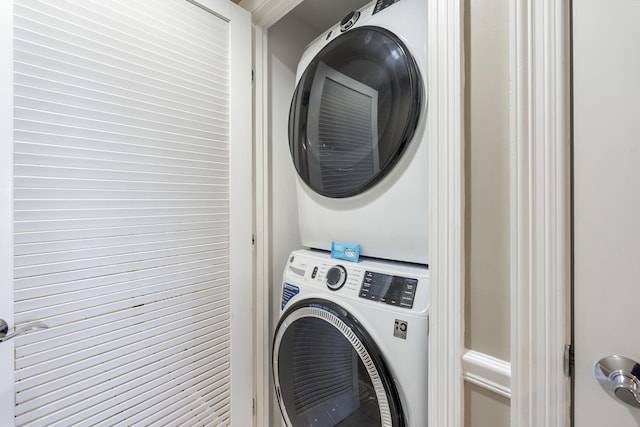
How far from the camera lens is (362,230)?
101 cm

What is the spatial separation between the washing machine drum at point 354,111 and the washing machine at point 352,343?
33 centimetres

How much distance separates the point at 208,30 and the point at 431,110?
1.05 metres

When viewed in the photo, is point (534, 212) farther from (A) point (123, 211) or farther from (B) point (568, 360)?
(A) point (123, 211)

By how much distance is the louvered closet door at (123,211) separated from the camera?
30.4 inches

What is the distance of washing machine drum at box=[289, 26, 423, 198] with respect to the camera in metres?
0.87

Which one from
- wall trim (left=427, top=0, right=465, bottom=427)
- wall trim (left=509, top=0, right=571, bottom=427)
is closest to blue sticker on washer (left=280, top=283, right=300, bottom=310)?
wall trim (left=427, top=0, right=465, bottom=427)

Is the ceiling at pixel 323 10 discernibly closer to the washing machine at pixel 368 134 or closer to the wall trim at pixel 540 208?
the washing machine at pixel 368 134

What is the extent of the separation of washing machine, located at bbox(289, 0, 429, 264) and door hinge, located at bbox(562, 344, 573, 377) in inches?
14.8

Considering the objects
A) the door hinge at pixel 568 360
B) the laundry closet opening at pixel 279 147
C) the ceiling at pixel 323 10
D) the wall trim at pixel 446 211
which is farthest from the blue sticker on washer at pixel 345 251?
the ceiling at pixel 323 10

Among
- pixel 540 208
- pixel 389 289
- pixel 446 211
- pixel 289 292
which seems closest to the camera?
pixel 540 208

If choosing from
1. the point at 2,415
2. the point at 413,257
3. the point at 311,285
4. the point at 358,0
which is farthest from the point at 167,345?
the point at 358,0

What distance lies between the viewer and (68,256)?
0.82 m

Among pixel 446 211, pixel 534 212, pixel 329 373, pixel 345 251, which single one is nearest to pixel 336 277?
pixel 345 251

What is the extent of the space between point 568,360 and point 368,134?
81 centimetres
